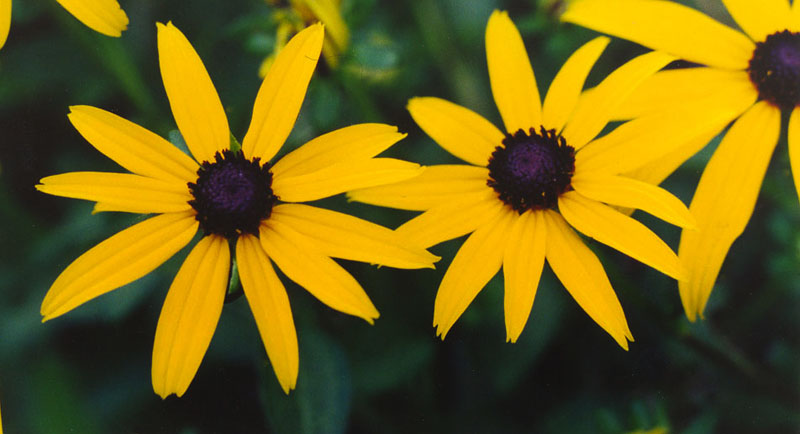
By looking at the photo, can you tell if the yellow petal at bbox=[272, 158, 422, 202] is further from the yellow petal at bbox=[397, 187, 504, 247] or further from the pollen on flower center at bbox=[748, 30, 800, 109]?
the pollen on flower center at bbox=[748, 30, 800, 109]

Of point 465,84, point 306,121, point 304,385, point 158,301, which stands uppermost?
point 465,84

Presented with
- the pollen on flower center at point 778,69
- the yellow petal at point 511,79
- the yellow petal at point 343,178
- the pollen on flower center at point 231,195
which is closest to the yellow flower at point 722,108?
the pollen on flower center at point 778,69

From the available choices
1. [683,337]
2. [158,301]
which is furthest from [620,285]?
[158,301]

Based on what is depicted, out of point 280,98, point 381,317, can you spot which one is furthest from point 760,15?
point 381,317

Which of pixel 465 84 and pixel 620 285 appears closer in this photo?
pixel 620 285

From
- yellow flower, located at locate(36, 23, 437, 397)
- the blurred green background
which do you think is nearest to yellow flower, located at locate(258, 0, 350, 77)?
the blurred green background

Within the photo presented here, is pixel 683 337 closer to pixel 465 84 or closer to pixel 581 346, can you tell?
pixel 581 346
